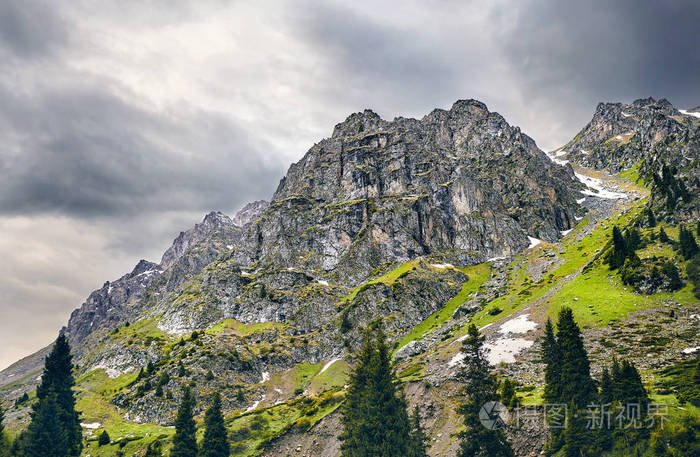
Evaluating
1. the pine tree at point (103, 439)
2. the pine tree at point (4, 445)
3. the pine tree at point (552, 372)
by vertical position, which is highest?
the pine tree at point (552, 372)

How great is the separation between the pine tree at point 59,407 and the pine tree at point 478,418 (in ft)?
194

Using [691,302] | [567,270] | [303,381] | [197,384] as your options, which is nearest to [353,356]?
[303,381]

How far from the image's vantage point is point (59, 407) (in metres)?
61.1

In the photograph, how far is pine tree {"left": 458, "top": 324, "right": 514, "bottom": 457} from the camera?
136 feet

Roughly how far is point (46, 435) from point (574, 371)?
243 feet

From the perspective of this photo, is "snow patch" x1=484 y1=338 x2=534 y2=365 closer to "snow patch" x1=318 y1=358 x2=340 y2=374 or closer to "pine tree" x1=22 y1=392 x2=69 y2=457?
"snow patch" x1=318 y1=358 x2=340 y2=374

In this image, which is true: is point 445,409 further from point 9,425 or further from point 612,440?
point 9,425

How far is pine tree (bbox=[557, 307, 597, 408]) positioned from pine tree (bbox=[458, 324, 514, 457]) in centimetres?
971

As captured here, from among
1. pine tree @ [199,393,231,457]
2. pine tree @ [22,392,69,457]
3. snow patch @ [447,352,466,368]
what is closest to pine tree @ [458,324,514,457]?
pine tree @ [199,393,231,457]

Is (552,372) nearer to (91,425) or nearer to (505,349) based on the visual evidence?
(505,349)

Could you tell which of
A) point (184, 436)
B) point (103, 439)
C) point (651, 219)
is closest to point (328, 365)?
point (103, 439)

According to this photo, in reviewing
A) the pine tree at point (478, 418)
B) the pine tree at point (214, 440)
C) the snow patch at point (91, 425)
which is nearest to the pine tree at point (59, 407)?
the pine tree at point (214, 440)

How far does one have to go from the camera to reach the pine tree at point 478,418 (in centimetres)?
4141

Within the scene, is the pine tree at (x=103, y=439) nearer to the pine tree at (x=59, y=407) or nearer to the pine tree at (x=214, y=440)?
the pine tree at (x=59, y=407)
